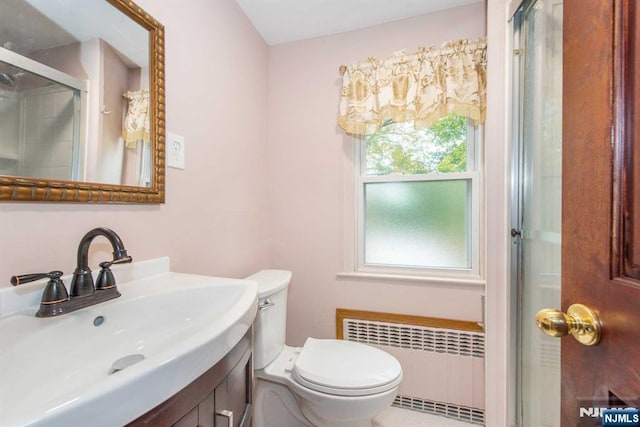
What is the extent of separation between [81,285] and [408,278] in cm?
141

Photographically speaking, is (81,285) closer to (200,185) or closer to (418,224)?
(200,185)

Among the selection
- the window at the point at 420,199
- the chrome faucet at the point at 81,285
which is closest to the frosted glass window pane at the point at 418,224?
the window at the point at 420,199

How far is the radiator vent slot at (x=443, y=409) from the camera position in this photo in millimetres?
1417

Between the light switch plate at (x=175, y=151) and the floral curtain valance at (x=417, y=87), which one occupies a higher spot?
the floral curtain valance at (x=417, y=87)

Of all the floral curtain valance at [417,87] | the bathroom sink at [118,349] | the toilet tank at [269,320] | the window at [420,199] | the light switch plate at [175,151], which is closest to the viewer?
the bathroom sink at [118,349]

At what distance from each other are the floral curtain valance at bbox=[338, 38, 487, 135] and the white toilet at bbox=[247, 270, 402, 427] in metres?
1.04

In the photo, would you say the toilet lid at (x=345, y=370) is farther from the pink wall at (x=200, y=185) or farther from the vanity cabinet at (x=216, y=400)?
the pink wall at (x=200, y=185)

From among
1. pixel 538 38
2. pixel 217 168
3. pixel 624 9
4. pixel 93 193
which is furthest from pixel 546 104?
pixel 93 193

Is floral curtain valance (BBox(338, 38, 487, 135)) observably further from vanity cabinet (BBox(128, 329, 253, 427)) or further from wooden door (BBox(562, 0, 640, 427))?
vanity cabinet (BBox(128, 329, 253, 427))

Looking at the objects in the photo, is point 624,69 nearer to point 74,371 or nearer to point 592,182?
point 592,182

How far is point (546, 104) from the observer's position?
917 mm

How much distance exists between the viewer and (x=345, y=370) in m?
1.16

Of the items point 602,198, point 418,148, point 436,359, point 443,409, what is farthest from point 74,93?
point 443,409

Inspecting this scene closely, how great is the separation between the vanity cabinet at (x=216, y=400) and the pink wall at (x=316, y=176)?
919mm
